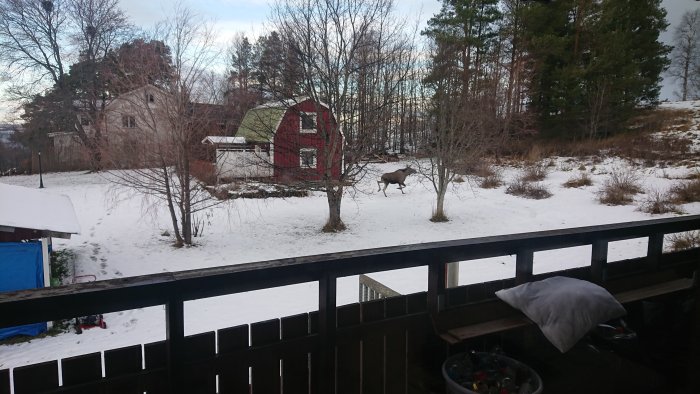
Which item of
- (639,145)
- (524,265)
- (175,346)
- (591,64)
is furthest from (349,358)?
(591,64)

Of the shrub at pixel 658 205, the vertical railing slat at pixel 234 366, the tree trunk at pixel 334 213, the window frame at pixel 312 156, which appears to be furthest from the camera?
the window frame at pixel 312 156

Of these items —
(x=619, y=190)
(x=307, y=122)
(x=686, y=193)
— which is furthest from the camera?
(x=619, y=190)

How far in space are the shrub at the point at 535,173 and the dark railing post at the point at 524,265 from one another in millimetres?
11735

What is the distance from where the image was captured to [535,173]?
12.9 m

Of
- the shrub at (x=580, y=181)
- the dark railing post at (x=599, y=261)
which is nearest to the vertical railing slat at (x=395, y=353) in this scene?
the dark railing post at (x=599, y=261)

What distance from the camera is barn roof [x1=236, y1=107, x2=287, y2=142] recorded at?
9.46 meters

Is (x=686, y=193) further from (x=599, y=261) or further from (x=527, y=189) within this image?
(x=599, y=261)

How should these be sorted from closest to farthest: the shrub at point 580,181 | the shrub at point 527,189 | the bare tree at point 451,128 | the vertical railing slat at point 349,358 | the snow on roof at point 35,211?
the vertical railing slat at point 349,358 → the snow on roof at point 35,211 → the bare tree at point 451,128 → the shrub at point 527,189 → the shrub at point 580,181

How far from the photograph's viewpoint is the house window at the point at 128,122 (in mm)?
7422

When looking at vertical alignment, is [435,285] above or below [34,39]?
below

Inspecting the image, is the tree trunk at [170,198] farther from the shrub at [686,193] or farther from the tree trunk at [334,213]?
the shrub at [686,193]

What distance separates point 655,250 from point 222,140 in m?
8.14

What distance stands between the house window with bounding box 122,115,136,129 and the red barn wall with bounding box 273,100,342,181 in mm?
3012

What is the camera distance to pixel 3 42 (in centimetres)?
759
